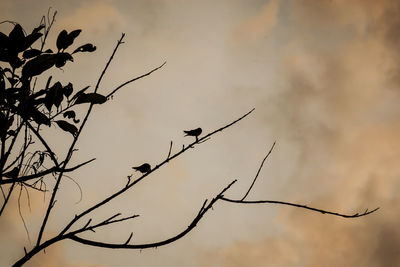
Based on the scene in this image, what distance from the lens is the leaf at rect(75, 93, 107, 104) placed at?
178 cm

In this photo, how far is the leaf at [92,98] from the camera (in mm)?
1781

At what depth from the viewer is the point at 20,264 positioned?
143 centimetres

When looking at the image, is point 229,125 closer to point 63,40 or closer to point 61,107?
point 61,107

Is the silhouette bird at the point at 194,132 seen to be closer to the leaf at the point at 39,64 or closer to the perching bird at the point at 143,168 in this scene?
the perching bird at the point at 143,168

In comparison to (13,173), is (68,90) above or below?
above

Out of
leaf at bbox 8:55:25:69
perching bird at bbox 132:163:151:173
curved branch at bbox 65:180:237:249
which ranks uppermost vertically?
leaf at bbox 8:55:25:69

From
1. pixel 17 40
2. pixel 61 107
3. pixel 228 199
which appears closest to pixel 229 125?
pixel 228 199

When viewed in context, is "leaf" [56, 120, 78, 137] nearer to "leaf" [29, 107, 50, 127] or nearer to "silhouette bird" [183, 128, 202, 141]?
"leaf" [29, 107, 50, 127]

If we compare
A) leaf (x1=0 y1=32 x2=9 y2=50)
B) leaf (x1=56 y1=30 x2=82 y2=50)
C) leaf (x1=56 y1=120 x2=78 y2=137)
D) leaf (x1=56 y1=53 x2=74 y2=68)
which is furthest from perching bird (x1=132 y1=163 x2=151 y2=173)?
leaf (x1=0 y1=32 x2=9 y2=50)

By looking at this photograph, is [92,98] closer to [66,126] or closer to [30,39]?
[66,126]

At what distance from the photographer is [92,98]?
1.79m

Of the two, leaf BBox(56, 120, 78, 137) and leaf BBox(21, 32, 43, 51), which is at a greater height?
leaf BBox(21, 32, 43, 51)

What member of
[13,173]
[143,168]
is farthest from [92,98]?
[13,173]

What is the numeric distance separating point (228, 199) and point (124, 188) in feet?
1.65
